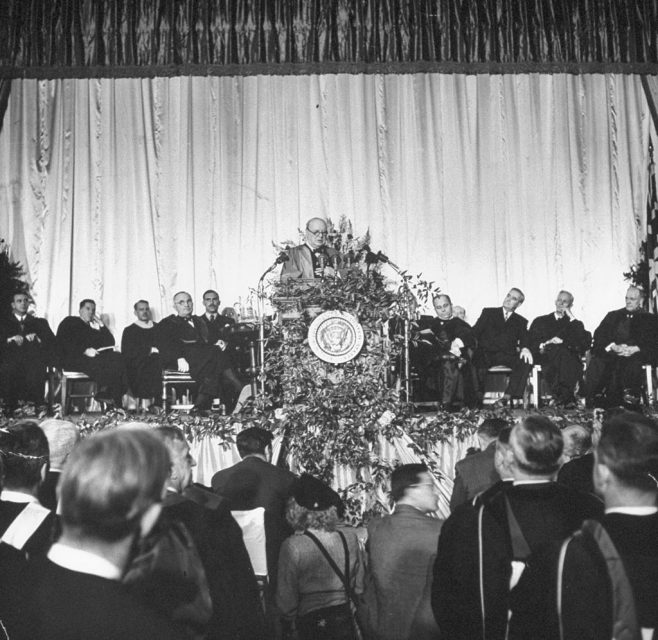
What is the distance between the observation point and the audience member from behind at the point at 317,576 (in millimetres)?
3396

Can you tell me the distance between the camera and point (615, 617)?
1.96m

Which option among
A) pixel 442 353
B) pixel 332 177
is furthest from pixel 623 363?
pixel 332 177

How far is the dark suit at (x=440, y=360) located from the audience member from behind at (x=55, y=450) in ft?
18.9

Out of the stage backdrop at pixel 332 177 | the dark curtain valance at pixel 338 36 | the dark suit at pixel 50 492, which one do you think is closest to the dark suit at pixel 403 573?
the dark suit at pixel 50 492

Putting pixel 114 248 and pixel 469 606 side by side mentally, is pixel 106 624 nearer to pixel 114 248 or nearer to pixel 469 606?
pixel 469 606

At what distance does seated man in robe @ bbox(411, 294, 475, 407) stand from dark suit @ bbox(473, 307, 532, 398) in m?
0.27

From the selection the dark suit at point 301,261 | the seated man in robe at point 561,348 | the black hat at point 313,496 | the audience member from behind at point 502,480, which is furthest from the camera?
the dark suit at point 301,261

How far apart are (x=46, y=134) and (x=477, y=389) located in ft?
23.1

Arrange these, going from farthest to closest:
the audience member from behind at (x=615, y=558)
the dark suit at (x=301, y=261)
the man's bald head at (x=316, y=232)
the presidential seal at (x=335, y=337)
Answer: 1. the dark suit at (x=301, y=261)
2. the man's bald head at (x=316, y=232)
3. the presidential seal at (x=335, y=337)
4. the audience member from behind at (x=615, y=558)

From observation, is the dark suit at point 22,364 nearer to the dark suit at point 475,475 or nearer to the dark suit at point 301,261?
the dark suit at point 301,261

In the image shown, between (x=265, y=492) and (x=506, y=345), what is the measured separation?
618 cm

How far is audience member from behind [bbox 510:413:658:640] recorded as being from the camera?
197 centimetres

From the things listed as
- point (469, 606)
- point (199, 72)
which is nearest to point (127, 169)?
point (199, 72)

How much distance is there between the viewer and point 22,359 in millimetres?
9211
